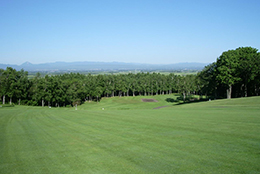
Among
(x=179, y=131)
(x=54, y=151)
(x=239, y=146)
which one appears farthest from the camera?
(x=179, y=131)

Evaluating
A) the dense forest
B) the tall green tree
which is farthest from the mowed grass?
the dense forest

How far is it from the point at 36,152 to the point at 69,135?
4.07 m

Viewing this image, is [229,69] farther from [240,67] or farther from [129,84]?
[129,84]

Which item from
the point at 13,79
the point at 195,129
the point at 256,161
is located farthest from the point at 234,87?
the point at 13,79

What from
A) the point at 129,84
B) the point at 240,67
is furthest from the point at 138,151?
the point at 129,84

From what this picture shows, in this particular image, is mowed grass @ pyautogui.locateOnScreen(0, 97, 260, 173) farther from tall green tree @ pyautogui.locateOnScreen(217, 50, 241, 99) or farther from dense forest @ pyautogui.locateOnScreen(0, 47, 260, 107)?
dense forest @ pyautogui.locateOnScreen(0, 47, 260, 107)

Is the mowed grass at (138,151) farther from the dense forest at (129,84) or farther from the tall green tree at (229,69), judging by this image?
the dense forest at (129,84)

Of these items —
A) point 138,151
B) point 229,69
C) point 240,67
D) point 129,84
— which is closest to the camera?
point 138,151

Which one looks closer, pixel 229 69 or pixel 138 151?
pixel 138 151

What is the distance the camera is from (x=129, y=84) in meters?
104

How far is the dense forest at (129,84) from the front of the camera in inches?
1991

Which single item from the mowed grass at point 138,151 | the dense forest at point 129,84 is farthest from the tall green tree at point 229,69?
the mowed grass at point 138,151

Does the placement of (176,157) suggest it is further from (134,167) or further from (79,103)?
(79,103)

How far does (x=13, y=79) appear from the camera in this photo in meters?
69.5
